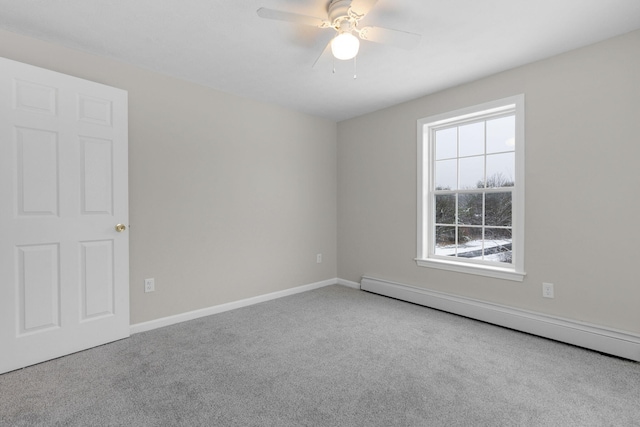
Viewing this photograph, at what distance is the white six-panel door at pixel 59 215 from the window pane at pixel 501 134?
341 cm

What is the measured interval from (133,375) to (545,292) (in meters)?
3.29

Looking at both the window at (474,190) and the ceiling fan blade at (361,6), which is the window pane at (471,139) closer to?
the window at (474,190)

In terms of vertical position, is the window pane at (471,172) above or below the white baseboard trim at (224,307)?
above

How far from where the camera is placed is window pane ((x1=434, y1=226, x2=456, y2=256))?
3408 mm

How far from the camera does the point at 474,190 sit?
317 cm

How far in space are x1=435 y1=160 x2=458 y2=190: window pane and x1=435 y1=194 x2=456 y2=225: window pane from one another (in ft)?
0.34

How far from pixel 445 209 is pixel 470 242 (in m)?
0.45

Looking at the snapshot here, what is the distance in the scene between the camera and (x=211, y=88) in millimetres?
3203

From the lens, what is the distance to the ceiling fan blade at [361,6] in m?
1.72

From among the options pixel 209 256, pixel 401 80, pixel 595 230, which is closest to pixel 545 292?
pixel 595 230

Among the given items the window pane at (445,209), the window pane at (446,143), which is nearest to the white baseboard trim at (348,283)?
the window pane at (445,209)

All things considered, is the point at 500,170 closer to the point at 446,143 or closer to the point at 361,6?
the point at 446,143

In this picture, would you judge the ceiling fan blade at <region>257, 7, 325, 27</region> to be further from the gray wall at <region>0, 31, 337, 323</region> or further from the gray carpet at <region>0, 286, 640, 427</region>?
the gray carpet at <region>0, 286, 640, 427</region>

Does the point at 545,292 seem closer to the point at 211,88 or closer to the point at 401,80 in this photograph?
the point at 401,80
